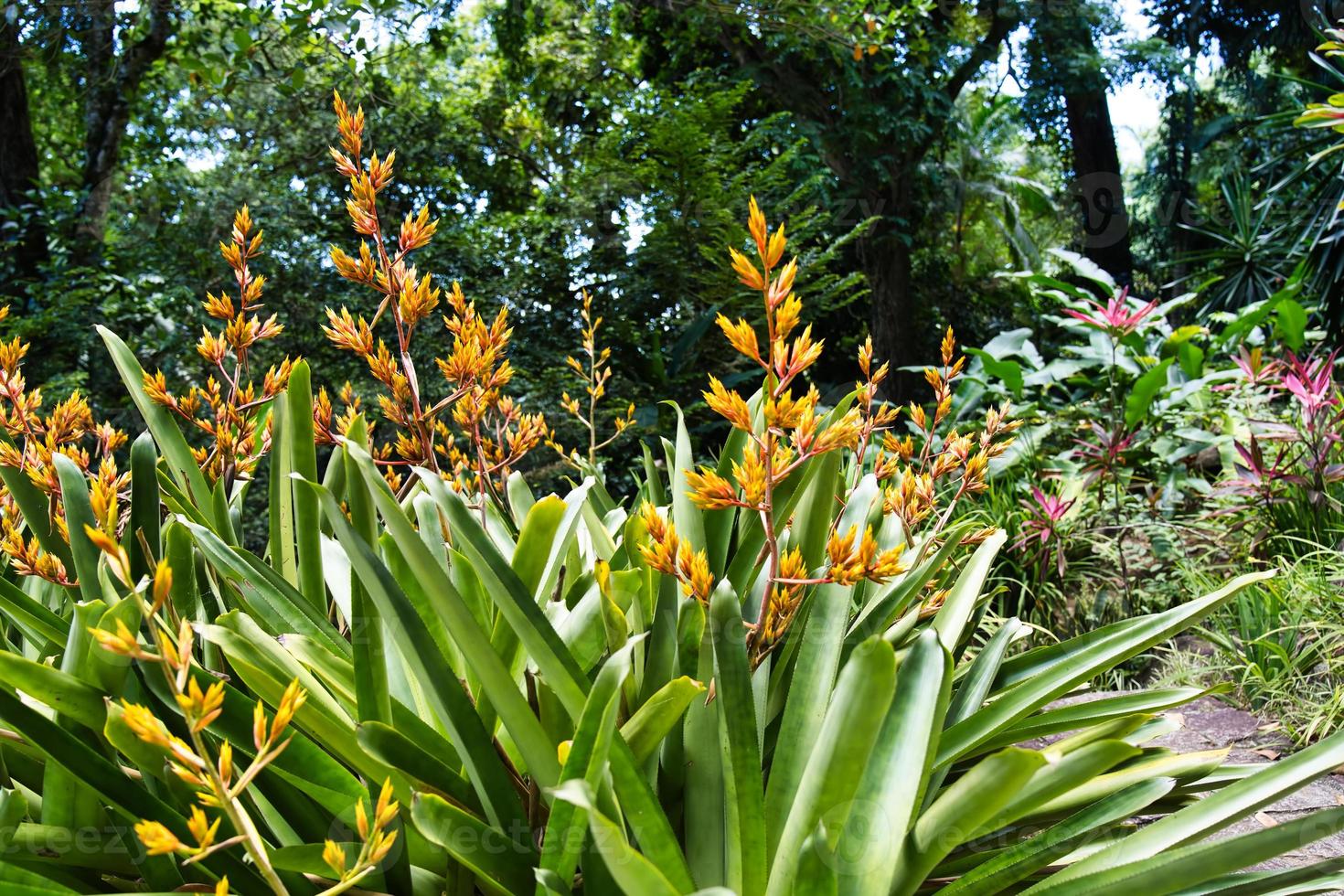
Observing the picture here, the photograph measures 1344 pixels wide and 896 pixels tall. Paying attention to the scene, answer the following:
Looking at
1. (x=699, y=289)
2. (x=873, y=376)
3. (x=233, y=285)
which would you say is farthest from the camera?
(x=699, y=289)

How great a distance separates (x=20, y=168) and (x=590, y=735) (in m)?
8.42

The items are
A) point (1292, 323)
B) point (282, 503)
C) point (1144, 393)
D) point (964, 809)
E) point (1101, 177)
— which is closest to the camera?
point (964, 809)

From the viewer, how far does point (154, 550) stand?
4.23 feet

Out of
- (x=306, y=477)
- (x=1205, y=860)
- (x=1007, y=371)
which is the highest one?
(x=306, y=477)

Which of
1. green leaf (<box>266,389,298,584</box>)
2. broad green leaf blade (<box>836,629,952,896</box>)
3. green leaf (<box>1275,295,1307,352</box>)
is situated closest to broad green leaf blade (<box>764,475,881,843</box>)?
broad green leaf blade (<box>836,629,952,896</box>)

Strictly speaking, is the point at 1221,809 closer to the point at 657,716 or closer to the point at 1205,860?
the point at 1205,860

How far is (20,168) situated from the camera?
7.14 metres

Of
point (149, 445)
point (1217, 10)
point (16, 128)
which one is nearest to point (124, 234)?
point (16, 128)

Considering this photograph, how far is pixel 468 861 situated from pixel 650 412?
560cm

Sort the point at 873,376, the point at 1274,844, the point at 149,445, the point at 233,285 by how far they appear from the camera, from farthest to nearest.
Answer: the point at 233,285, the point at 873,376, the point at 149,445, the point at 1274,844

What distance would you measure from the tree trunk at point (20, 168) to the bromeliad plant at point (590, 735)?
6.96 m

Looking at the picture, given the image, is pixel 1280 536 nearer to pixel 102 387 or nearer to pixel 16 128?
pixel 102 387

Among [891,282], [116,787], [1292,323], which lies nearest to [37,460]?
[116,787]

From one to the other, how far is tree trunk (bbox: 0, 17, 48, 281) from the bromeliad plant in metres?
6.96
